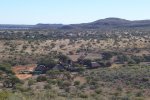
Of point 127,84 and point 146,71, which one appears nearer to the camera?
point 127,84

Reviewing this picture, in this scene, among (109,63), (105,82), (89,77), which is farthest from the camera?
(109,63)

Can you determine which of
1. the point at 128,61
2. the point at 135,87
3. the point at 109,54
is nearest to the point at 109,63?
the point at 128,61

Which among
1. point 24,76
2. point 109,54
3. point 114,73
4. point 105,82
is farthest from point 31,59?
point 105,82

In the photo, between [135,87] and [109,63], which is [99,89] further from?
[109,63]

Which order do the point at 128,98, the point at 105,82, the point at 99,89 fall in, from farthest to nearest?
the point at 105,82 < the point at 99,89 < the point at 128,98

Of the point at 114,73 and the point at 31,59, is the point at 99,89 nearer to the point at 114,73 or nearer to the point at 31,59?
the point at 114,73

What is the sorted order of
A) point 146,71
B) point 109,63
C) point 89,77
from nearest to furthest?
point 89,77, point 146,71, point 109,63

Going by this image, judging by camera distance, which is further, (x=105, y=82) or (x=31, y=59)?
(x=31, y=59)

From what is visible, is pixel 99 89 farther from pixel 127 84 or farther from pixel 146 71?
pixel 146 71

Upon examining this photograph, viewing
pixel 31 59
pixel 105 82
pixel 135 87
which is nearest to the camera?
pixel 135 87
